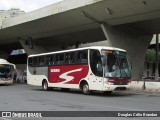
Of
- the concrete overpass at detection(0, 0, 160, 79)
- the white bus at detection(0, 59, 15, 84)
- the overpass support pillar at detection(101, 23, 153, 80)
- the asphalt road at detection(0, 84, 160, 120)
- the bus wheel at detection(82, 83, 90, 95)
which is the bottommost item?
the asphalt road at detection(0, 84, 160, 120)

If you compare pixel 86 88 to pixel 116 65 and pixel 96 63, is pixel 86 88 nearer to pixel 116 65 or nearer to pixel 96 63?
pixel 96 63

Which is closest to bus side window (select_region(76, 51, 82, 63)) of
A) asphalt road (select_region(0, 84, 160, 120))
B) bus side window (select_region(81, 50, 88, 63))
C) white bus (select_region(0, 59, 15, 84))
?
bus side window (select_region(81, 50, 88, 63))

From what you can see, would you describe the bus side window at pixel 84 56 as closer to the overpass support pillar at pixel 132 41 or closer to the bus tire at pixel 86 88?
the bus tire at pixel 86 88

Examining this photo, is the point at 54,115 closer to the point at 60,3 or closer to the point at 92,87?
the point at 92,87

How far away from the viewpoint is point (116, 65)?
73.5 ft

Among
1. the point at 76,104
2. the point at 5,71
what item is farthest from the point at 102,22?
the point at 76,104

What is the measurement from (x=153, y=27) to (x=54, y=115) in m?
27.4

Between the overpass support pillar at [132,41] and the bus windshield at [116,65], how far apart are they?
1312 cm

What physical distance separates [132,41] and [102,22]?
4.68 meters

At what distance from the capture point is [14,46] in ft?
227

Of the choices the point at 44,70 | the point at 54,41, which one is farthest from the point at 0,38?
the point at 44,70

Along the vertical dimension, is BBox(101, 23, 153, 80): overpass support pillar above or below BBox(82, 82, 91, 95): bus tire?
above

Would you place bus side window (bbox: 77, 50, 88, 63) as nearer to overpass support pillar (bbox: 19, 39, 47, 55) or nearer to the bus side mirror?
the bus side mirror

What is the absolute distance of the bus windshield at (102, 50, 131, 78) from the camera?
2208cm
